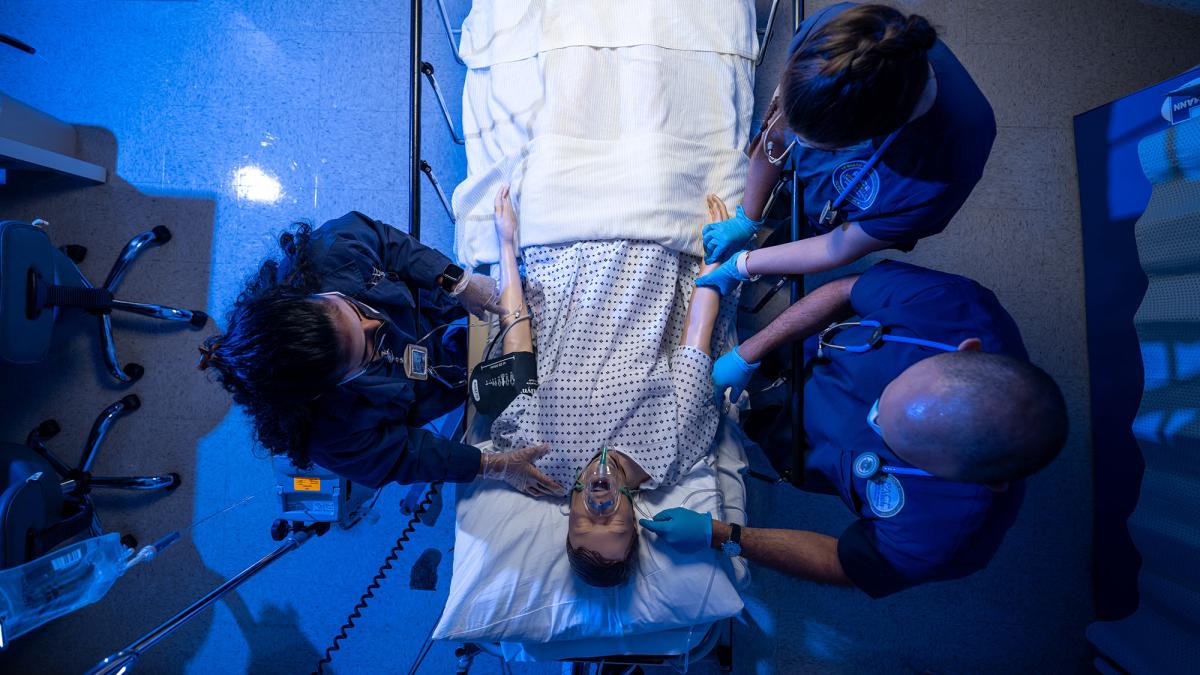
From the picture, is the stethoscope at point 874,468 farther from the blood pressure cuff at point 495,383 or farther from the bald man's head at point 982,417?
the blood pressure cuff at point 495,383

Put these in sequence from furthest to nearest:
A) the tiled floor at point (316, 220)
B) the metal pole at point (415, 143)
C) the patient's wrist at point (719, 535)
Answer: the tiled floor at point (316, 220) → the metal pole at point (415, 143) → the patient's wrist at point (719, 535)

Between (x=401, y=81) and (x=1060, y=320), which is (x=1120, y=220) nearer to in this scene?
(x=1060, y=320)

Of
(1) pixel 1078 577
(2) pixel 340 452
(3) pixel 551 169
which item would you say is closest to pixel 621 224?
(3) pixel 551 169

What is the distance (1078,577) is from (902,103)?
2.19 meters

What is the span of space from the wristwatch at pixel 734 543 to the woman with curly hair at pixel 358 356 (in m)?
0.54

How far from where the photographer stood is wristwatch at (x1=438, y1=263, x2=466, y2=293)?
5.31 feet

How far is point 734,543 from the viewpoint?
1.49 meters

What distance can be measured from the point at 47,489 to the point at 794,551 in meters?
2.43

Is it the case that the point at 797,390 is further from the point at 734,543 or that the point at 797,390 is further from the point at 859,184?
the point at 859,184

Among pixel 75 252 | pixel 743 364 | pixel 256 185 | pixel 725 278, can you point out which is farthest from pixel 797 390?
pixel 75 252

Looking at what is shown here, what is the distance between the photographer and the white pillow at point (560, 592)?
1.53 meters

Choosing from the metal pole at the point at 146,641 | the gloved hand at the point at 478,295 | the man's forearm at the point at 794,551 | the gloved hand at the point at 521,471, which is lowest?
the metal pole at the point at 146,641

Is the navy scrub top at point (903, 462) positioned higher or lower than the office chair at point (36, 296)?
lower

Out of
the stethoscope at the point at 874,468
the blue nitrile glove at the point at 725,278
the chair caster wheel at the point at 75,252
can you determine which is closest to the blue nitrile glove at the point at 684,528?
the stethoscope at the point at 874,468
